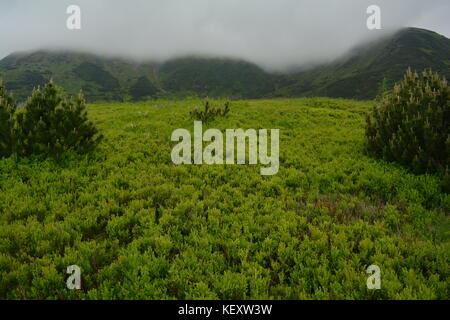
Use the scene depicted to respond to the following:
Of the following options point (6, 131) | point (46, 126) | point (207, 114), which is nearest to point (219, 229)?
point (46, 126)

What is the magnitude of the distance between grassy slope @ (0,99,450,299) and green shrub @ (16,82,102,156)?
636 millimetres

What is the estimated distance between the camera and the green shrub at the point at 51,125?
30.5 ft

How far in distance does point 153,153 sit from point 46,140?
3.84m

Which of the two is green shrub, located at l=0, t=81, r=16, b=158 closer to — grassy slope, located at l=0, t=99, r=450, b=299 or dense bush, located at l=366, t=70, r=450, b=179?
grassy slope, located at l=0, t=99, r=450, b=299

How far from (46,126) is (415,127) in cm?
1314

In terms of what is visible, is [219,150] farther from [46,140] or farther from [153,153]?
[46,140]

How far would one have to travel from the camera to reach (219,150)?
37.2ft

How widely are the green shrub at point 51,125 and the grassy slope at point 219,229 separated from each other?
2.09 ft

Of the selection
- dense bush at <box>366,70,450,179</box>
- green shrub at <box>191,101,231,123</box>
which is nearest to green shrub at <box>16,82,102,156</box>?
green shrub at <box>191,101,231,123</box>

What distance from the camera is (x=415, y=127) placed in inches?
348

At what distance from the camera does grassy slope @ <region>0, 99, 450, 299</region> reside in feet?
14.1

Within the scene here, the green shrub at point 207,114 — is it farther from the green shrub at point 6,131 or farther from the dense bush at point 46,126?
the green shrub at point 6,131

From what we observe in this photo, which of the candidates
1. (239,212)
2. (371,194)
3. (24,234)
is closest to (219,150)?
(239,212)

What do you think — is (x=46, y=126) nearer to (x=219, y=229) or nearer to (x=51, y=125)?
(x=51, y=125)
